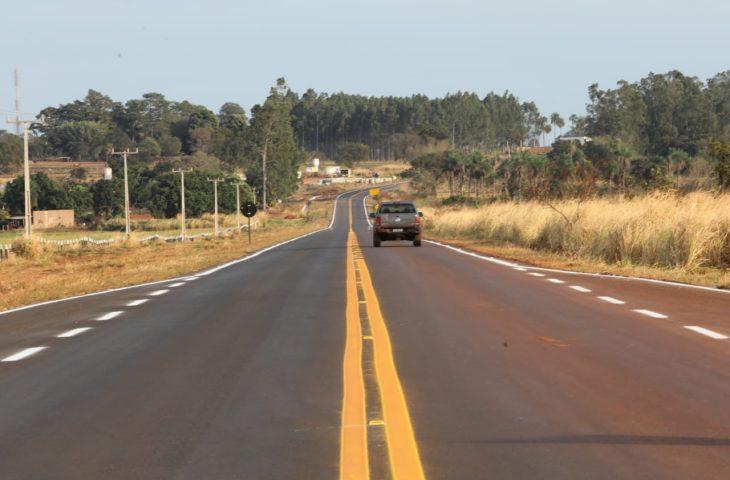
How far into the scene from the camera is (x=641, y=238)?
24375 millimetres

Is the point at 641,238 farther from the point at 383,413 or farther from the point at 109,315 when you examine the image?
the point at 383,413

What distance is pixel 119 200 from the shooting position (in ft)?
471

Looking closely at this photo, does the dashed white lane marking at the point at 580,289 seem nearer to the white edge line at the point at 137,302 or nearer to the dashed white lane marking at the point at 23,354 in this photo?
the white edge line at the point at 137,302

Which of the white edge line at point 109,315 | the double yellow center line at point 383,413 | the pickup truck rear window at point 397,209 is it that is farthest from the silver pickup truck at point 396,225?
the double yellow center line at point 383,413

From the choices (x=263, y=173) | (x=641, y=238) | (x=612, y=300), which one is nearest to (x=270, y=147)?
(x=263, y=173)

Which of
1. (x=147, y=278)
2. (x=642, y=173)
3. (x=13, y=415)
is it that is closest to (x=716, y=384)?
(x=13, y=415)

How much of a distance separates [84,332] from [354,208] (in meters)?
141

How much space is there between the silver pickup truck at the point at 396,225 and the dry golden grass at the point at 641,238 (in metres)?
4.41

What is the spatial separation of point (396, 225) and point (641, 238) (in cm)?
1574

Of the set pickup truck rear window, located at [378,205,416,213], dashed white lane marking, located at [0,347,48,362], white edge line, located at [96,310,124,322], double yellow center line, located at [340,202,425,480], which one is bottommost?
white edge line, located at [96,310,124,322]

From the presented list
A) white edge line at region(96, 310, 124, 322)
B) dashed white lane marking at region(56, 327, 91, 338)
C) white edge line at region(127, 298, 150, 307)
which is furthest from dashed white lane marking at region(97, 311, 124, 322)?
white edge line at region(127, 298, 150, 307)

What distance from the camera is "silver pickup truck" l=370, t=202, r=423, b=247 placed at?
3909cm

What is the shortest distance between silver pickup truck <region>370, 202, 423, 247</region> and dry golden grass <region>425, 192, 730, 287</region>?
14.5ft

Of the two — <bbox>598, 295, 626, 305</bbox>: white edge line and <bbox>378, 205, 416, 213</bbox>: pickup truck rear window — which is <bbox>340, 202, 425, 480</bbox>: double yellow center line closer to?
<bbox>598, 295, 626, 305</bbox>: white edge line
